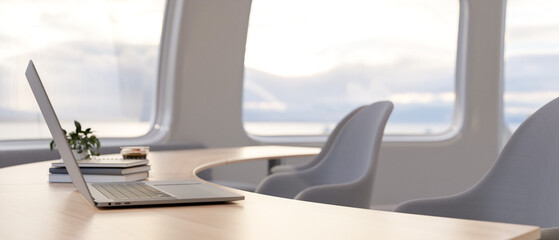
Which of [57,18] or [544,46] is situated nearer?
[57,18]

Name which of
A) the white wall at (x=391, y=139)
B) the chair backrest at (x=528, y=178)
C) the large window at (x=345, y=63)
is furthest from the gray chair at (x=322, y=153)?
the large window at (x=345, y=63)

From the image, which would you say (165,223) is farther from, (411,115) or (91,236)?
(411,115)

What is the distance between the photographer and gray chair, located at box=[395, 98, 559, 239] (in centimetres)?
234

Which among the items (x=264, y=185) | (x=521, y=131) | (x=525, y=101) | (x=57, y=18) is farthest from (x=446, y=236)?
(x=525, y=101)

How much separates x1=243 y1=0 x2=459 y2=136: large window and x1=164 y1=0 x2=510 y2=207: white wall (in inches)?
12.5

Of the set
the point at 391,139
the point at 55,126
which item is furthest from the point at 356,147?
the point at 391,139

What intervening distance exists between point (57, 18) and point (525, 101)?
200 inches

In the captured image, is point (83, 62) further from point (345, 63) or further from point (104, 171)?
point (104, 171)

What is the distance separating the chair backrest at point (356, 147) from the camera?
349cm

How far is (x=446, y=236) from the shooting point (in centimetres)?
129

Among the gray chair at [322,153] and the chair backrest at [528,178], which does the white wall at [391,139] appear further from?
the chair backrest at [528,178]

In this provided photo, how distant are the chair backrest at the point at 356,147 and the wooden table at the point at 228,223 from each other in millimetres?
1684

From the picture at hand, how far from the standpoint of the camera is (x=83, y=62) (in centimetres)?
561

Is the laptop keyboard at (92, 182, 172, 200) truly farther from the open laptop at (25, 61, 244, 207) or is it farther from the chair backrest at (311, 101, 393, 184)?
the chair backrest at (311, 101, 393, 184)
